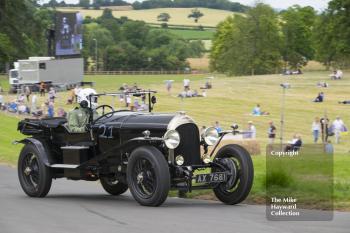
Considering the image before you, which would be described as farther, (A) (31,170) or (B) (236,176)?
(A) (31,170)

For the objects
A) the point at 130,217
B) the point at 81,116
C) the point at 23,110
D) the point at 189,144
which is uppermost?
the point at 81,116

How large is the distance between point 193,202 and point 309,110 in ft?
132

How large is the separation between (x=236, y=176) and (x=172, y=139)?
1.28m

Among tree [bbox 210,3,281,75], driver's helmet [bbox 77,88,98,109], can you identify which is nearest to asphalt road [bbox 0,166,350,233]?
driver's helmet [bbox 77,88,98,109]

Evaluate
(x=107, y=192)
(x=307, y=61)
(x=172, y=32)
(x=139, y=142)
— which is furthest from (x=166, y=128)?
(x=172, y=32)

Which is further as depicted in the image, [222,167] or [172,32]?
[172,32]

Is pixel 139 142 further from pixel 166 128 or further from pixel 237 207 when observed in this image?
pixel 237 207

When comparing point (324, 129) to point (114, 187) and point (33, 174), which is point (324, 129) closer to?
point (114, 187)

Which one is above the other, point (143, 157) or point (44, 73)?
point (44, 73)

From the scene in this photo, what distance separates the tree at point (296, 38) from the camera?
387ft

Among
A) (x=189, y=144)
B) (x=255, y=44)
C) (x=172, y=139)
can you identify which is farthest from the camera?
(x=255, y=44)

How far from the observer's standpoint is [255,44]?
360 ft

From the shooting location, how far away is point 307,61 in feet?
403

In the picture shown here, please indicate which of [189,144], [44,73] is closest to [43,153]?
[189,144]
